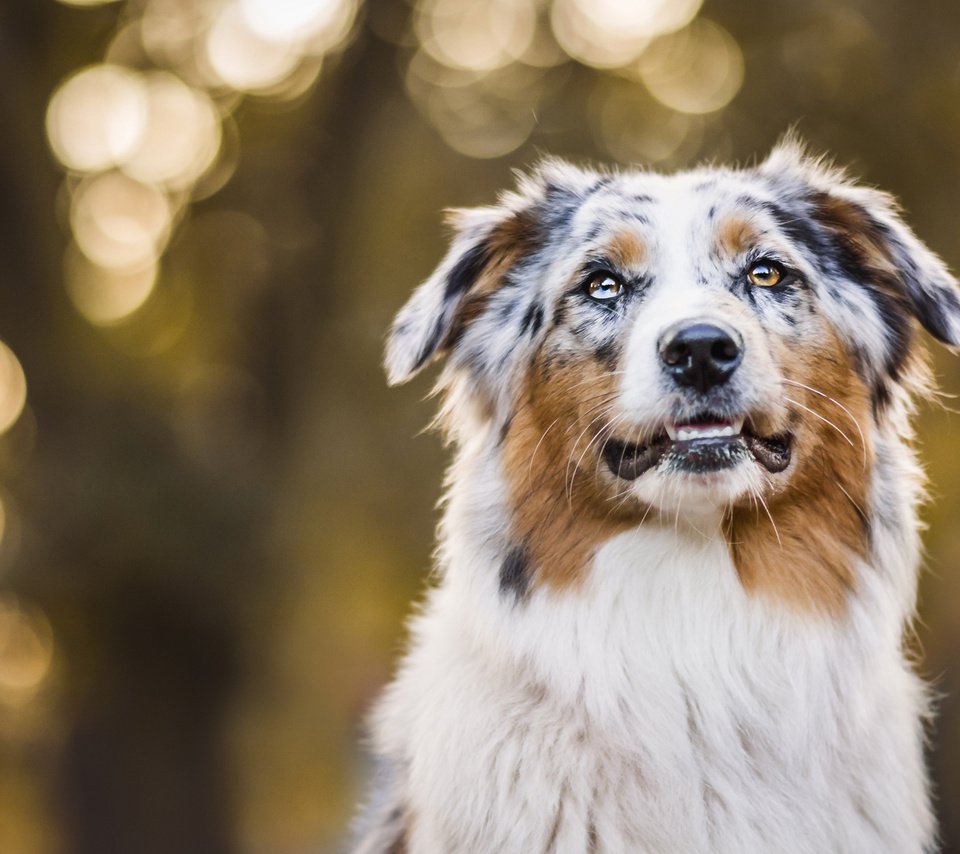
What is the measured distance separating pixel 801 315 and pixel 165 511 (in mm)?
5029

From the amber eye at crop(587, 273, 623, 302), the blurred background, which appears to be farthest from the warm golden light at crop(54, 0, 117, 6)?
the amber eye at crop(587, 273, 623, 302)

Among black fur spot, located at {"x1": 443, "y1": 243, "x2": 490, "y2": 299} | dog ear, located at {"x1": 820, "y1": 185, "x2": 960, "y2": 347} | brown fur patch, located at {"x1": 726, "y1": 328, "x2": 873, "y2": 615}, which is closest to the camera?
brown fur patch, located at {"x1": 726, "y1": 328, "x2": 873, "y2": 615}

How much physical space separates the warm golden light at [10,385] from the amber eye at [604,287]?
17.5 ft

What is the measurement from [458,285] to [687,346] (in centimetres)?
91

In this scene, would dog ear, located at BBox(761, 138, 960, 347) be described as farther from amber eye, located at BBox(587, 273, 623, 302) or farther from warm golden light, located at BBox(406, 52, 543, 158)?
warm golden light, located at BBox(406, 52, 543, 158)

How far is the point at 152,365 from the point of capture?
755 cm

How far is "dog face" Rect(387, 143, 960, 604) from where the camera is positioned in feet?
9.04

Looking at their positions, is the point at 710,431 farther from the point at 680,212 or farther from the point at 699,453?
the point at 680,212

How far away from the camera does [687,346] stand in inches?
104

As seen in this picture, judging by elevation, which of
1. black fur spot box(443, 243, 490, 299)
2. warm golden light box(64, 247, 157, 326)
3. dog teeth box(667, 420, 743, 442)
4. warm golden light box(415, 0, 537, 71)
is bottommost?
warm golden light box(64, 247, 157, 326)

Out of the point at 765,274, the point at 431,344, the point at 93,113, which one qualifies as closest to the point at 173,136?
the point at 93,113

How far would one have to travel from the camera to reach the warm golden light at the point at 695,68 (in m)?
6.63

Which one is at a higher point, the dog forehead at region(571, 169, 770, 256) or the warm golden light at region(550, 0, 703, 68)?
the warm golden light at region(550, 0, 703, 68)

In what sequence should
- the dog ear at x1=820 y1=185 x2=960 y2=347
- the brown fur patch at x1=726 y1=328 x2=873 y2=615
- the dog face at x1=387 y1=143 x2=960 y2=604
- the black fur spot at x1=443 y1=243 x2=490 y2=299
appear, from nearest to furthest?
the dog face at x1=387 y1=143 x2=960 y2=604 < the brown fur patch at x1=726 y1=328 x2=873 y2=615 < the dog ear at x1=820 y1=185 x2=960 y2=347 < the black fur spot at x1=443 y1=243 x2=490 y2=299
